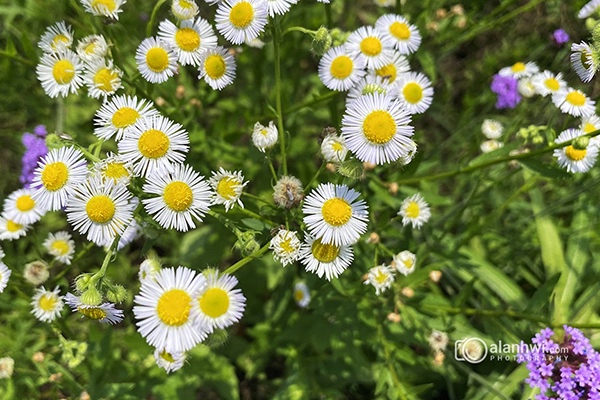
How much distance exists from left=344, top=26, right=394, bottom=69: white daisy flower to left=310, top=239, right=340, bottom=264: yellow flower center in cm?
92

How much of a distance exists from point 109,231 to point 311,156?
5.83ft

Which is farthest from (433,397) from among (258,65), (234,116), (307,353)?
(258,65)

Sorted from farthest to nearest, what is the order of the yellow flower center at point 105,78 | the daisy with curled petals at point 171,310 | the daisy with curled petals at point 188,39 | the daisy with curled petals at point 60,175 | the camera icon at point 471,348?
the camera icon at point 471,348, the daisy with curled petals at point 188,39, the yellow flower center at point 105,78, the daisy with curled petals at point 60,175, the daisy with curled petals at point 171,310

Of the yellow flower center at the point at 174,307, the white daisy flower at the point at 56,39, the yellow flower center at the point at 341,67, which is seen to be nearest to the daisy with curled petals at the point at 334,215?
the yellow flower center at the point at 174,307

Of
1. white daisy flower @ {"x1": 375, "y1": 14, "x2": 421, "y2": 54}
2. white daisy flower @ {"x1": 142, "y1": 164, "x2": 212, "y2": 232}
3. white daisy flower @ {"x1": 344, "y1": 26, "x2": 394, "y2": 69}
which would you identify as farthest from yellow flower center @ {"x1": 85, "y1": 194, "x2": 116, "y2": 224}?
white daisy flower @ {"x1": 375, "y1": 14, "x2": 421, "y2": 54}

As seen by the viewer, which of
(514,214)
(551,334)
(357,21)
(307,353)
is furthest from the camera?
(357,21)

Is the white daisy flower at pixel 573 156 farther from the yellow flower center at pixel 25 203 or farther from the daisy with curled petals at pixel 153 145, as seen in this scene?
the yellow flower center at pixel 25 203

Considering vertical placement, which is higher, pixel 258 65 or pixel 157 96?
pixel 258 65

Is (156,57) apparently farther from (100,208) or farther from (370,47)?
(370,47)

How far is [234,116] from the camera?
9.14 feet

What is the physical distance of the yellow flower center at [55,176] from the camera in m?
1.80

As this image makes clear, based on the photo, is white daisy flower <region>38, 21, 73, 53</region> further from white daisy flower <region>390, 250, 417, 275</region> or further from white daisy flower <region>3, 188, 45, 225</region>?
white daisy flower <region>390, 250, 417, 275</region>

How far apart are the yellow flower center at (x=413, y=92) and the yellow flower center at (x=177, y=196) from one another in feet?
3.86

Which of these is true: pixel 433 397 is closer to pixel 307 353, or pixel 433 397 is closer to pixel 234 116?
pixel 307 353
